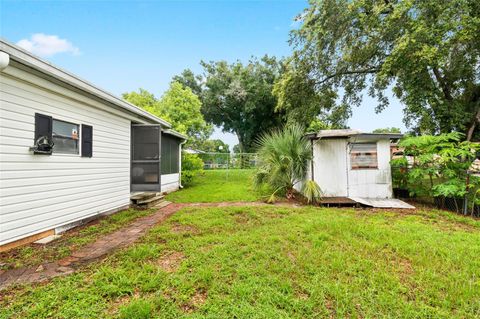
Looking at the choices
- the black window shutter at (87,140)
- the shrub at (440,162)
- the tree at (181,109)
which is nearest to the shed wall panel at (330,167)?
the shrub at (440,162)

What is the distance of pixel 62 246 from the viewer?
3232mm

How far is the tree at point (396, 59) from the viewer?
21.3 feet

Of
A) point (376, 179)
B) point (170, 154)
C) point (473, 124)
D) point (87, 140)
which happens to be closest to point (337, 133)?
point (376, 179)

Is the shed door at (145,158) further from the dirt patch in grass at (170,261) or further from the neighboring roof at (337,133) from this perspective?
the neighboring roof at (337,133)

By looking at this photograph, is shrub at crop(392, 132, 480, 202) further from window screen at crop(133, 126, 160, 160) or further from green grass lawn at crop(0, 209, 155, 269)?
green grass lawn at crop(0, 209, 155, 269)

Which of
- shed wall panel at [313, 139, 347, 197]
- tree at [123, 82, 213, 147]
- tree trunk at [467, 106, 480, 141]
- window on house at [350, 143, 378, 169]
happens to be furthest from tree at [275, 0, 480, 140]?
tree at [123, 82, 213, 147]

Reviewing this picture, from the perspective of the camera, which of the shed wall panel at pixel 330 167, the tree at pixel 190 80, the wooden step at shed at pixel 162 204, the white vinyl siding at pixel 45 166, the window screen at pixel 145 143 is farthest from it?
the tree at pixel 190 80

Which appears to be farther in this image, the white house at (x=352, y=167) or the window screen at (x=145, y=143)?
the white house at (x=352, y=167)

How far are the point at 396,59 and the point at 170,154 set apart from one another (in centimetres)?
848

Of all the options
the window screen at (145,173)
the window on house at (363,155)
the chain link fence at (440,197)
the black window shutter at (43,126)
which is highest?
the black window shutter at (43,126)

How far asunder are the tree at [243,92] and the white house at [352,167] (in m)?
11.7

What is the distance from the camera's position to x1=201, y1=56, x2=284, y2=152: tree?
19781 mm

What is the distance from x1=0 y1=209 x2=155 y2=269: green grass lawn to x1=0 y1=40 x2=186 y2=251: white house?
227 mm

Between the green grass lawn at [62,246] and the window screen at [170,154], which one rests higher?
the window screen at [170,154]
